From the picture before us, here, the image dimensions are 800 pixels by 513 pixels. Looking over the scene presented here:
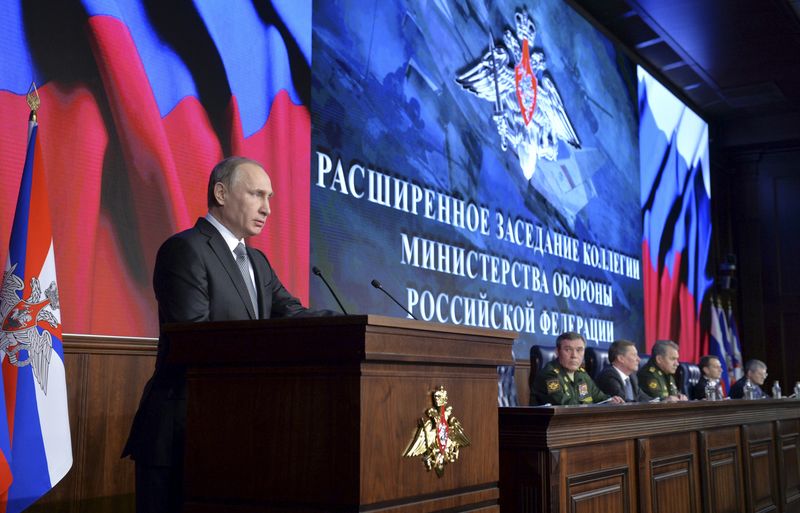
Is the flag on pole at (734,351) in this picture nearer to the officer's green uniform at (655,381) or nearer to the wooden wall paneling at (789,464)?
the officer's green uniform at (655,381)

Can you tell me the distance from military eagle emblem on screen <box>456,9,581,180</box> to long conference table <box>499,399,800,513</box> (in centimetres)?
259

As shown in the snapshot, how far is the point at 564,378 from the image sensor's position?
5379 mm

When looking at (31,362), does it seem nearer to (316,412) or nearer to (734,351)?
(316,412)

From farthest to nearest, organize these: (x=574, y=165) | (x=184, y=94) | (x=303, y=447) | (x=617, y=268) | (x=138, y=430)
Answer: (x=617, y=268) < (x=574, y=165) < (x=184, y=94) < (x=138, y=430) < (x=303, y=447)

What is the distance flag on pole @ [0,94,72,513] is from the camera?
2582 millimetres

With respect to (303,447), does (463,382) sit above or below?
above

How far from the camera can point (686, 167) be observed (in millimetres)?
10516

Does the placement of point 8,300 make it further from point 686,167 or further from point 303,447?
point 686,167

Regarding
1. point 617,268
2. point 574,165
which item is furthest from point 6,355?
point 617,268

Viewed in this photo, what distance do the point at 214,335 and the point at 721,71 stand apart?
9.28 m

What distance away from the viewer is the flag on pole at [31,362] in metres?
2.58

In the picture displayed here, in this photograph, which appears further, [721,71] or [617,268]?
[721,71]

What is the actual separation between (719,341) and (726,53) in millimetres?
3459

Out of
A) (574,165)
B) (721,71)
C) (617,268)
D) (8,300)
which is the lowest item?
(8,300)
